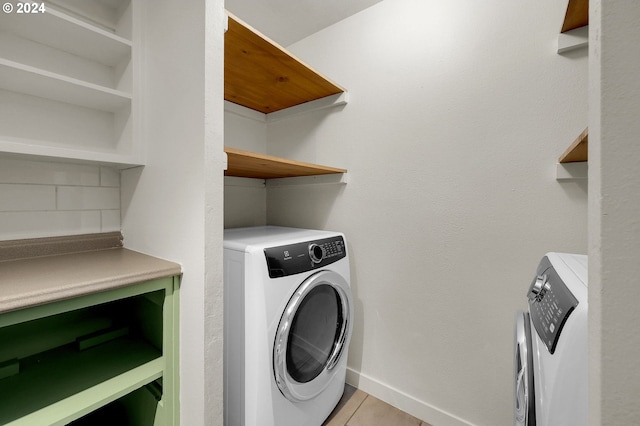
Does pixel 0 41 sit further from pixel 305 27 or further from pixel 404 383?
pixel 404 383

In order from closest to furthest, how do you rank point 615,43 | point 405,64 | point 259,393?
point 615,43 → point 259,393 → point 405,64

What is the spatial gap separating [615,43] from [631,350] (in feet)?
1.08

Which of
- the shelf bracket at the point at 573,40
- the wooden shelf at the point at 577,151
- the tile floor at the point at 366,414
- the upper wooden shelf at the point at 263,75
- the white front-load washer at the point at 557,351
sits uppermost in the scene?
the upper wooden shelf at the point at 263,75

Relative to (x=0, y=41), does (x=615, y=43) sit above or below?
below

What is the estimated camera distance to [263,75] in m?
1.50

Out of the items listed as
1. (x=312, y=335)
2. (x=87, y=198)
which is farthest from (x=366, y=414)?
(x=87, y=198)

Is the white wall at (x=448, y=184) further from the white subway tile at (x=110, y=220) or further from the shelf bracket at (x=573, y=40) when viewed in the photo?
the white subway tile at (x=110, y=220)

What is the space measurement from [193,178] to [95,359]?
80 centimetres

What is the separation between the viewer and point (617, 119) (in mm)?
280

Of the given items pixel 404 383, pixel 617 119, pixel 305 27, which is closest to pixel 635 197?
pixel 617 119

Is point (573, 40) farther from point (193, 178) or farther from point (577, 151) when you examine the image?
point (193, 178)

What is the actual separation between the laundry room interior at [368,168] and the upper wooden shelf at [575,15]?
0.13 ft

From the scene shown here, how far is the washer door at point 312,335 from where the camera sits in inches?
42.5

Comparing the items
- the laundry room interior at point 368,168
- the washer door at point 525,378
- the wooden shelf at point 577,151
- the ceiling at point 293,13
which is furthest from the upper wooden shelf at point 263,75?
the washer door at point 525,378
